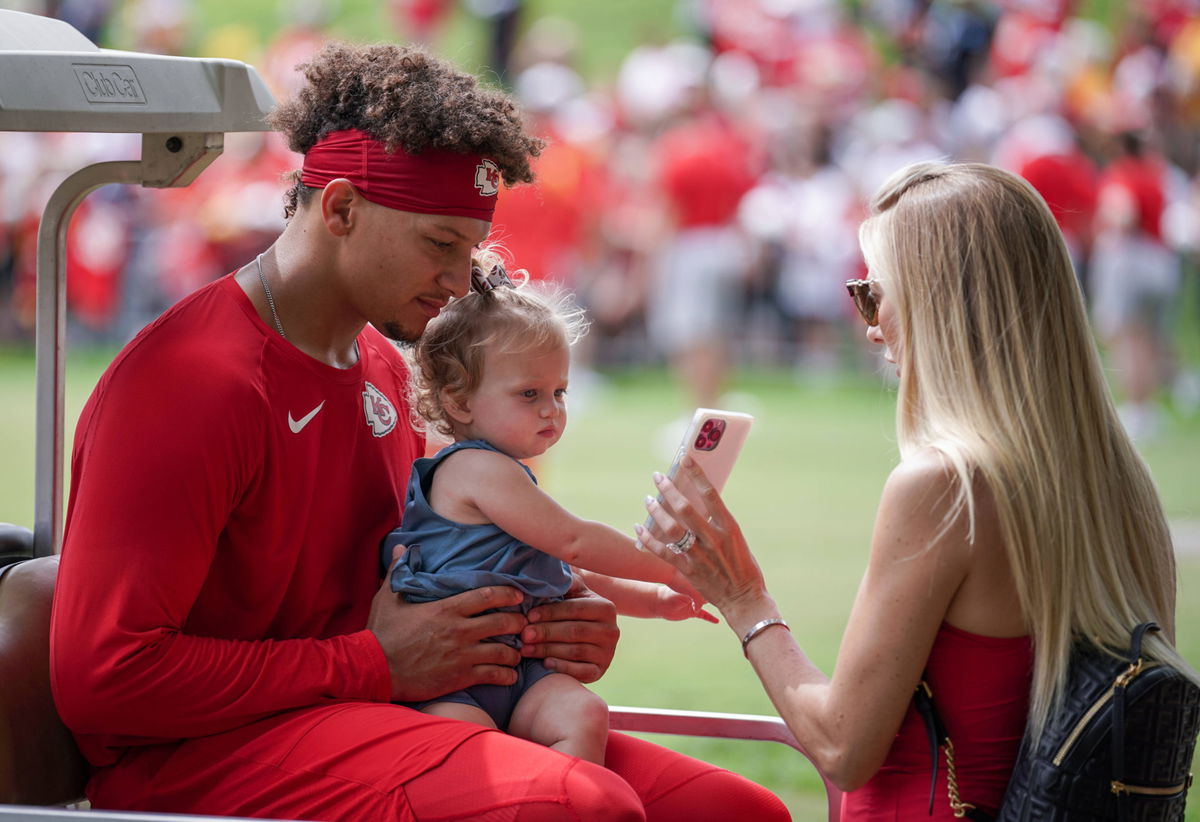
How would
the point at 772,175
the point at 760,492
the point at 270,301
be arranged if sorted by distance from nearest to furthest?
the point at 270,301, the point at 760,492, the point at 772,175

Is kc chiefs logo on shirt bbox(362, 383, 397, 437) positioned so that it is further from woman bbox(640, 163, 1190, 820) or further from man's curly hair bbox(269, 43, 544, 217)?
woman bbox(640, 163, 1190, 820)

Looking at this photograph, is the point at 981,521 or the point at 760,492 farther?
A: the point at 760,492

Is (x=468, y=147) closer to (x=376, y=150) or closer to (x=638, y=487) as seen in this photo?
(x=376, y=150)

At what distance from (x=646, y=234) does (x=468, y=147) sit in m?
11.7

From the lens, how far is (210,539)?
2.16 meters

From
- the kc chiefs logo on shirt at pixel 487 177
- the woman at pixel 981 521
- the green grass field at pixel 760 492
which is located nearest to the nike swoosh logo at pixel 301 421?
the kc chiefs logo on shirt at pixel 487 177

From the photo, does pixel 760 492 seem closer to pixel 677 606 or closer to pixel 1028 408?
pixel 677 606

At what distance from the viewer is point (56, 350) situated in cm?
257

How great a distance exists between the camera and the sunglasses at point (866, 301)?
2.25 m

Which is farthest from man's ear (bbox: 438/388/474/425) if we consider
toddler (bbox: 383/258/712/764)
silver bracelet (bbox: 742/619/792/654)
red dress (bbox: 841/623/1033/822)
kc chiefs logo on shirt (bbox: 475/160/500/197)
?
red dress (bbox: 841/623/1033/822)

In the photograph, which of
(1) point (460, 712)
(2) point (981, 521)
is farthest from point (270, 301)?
(2) point (981, 521)

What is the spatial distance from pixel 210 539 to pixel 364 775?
1.44ft

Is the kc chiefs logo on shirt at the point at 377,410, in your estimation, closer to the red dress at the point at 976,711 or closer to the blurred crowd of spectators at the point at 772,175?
the red dress at the point at 976,711

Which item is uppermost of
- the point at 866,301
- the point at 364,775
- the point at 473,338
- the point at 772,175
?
the point at 772,175
